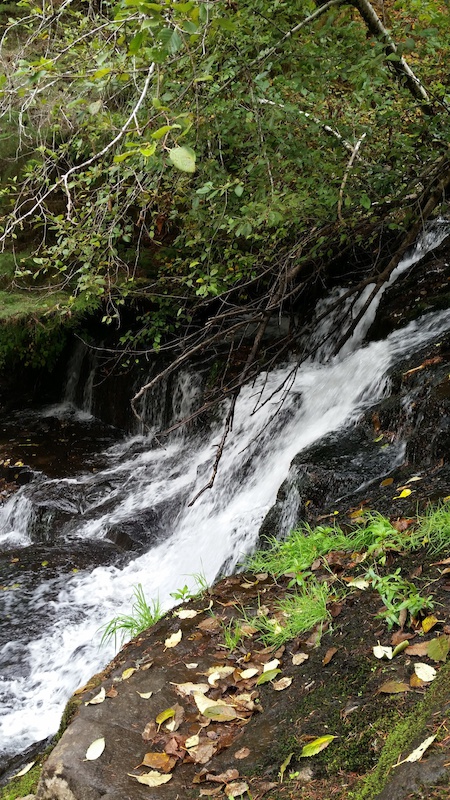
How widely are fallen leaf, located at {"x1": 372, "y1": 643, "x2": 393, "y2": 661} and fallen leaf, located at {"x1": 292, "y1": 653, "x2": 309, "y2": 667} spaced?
39cm

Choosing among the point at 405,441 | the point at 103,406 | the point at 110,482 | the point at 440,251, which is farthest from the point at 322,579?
the point at 103,406

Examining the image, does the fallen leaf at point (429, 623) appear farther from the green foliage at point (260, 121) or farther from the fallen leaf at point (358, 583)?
the green foliage at point (260, 121)

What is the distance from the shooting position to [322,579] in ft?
11.7

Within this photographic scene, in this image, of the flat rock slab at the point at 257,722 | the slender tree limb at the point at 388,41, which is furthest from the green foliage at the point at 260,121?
the flat rock slab at the point at 257,722

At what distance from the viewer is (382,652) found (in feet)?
8.75

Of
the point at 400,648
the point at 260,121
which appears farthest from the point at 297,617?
the point at 260,121

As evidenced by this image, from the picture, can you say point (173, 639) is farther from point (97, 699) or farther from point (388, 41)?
point (388, 41)

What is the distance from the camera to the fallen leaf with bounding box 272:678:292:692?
286 centimetres

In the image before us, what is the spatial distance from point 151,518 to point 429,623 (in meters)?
5.05

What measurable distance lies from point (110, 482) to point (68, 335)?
4.29 metres

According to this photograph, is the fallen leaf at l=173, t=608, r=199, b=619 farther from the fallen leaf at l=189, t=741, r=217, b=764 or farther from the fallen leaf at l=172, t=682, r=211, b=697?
the fallen leaf at l=189, t=741, r=217, b=764

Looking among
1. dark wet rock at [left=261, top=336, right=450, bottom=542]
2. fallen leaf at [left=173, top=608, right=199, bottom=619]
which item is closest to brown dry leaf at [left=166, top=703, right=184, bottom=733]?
fallen leaf at [left=173, top=608, right=199, bottom=619]

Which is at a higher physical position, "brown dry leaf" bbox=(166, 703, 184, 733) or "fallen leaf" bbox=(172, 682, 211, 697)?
"brown dry leaf" bbox=(166, 703, 184, 733)

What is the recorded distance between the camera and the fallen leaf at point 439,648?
245 centimetres
